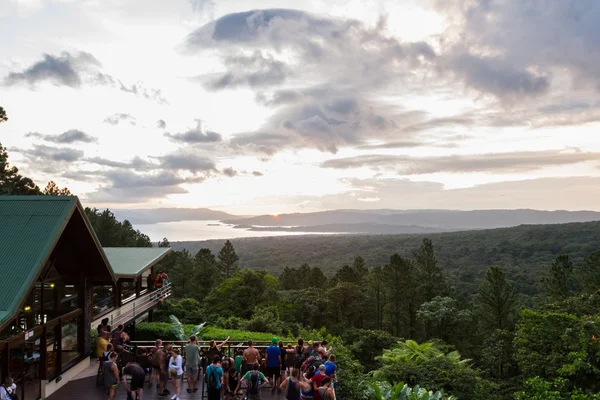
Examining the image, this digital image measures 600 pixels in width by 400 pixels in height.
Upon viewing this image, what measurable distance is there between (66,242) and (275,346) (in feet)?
25.5

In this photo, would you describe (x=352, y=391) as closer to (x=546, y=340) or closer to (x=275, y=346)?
(x=275, y=346)

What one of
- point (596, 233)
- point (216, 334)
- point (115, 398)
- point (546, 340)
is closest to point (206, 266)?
point (216, 334)

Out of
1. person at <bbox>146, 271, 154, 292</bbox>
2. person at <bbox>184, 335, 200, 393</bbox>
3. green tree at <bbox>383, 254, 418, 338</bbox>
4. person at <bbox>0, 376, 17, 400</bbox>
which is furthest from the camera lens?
green tree at <bbox>383, 254, 418, 338</bbox>

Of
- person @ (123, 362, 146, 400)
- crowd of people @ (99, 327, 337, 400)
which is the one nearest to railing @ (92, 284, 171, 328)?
crowd of people @ (99, 327, 337, 400)

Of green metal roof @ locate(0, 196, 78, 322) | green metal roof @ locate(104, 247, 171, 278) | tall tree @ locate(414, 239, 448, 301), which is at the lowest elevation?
tall tree @ locate(414, 239, 448, 301)

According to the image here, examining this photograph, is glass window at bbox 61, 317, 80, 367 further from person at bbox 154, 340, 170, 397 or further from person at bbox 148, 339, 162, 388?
person at bbox 154, 340, 170, 397

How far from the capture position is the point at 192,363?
12.6 meters

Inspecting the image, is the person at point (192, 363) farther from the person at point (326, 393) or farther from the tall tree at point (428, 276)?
the tall tree at point (428, 276)

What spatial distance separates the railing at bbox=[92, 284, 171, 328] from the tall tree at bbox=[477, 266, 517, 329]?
32628 mm

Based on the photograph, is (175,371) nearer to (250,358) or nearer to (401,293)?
(250,358)

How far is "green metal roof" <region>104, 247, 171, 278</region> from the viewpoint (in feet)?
74.7

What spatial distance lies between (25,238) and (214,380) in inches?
249

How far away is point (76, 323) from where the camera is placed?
15.2m

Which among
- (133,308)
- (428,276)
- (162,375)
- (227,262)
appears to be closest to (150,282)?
(133,308)
